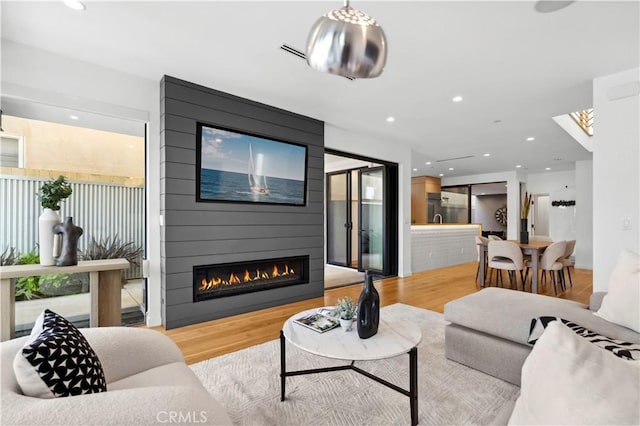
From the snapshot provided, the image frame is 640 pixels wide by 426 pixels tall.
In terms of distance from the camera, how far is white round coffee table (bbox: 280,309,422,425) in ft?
5.34

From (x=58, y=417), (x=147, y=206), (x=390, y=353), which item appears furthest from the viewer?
(x=147, y=206)

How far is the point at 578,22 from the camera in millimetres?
2281

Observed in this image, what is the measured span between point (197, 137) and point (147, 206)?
0.92 m

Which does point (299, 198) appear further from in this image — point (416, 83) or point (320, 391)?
point (320, 391)

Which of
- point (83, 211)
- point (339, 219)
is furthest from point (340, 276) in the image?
point (83, 211)

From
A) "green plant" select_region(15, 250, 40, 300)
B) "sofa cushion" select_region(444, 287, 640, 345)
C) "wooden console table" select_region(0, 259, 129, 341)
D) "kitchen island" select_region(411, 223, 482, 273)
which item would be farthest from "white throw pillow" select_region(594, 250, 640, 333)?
"kitchen island" select_region(411, 223, 482, 273)

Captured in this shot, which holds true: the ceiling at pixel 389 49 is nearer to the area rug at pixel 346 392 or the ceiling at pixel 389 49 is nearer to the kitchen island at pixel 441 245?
the area rug at pixel 346 392

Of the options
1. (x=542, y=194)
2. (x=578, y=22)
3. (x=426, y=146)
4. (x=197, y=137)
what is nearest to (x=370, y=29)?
(x=578, y=22)

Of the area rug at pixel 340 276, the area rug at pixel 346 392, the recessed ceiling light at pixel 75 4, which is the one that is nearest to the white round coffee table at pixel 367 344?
the area rug at pixel 346 392

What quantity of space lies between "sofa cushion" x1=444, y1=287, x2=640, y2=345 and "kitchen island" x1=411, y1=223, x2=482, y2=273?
13.6ft

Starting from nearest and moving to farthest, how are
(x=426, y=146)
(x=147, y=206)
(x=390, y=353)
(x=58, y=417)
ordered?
(x=58, y=417) < (x=390, y=353) < (x=147, y=206) < (x=426, y=146)

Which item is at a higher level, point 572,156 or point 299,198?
point 572,156

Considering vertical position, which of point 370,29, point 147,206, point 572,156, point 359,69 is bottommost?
point 147,206

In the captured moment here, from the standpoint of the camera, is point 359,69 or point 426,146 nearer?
point 359,69
